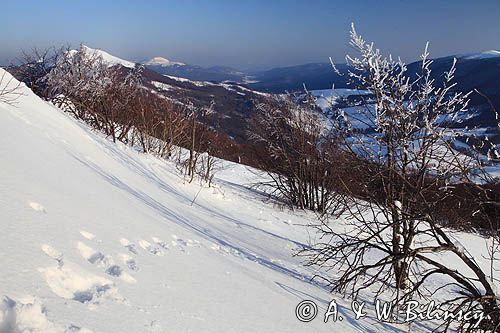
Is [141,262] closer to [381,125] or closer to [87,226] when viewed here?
[87,226]

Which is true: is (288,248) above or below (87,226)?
below

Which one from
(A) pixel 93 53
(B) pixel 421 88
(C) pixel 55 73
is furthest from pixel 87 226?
(A) pixel 93 53

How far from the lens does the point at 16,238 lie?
8.53 feet

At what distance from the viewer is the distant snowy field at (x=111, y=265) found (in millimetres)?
2254

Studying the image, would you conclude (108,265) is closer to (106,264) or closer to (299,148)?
(106,264)

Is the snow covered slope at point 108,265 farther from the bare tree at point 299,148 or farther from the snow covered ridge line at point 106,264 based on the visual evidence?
the bare tree at point 299,148

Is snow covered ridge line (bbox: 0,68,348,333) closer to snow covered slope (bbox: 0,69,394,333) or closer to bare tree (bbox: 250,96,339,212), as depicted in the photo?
snow covered slope (bbox: 0,69,394,333)

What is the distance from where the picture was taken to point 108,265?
2.96m

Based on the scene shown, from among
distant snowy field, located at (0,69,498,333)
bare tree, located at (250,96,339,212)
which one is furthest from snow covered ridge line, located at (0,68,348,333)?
bare tree, located at (250,96,339,212)

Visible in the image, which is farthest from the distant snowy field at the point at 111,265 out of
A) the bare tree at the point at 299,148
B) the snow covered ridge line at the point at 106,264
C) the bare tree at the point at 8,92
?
the bare tree at the point at 299,148

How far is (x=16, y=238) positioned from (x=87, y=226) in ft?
2.82

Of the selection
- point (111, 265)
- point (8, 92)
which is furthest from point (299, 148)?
point (111, 265)

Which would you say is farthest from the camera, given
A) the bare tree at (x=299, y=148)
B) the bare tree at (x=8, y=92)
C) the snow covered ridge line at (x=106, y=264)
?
the bare tree at (x=299, y=148)

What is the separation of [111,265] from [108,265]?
3 cm
